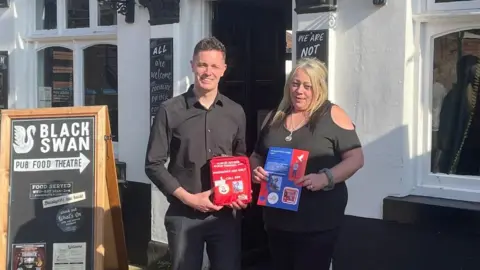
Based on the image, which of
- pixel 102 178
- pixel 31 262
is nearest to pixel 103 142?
pixel 102 178

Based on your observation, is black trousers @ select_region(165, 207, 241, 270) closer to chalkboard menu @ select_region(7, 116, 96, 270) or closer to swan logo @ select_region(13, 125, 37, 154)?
chalkboard menu @ select_region(7, 116, 96, 270)

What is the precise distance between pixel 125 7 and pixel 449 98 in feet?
9.60

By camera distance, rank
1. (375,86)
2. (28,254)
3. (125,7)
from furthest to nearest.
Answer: (125,7) → (28,254) → (375,86)

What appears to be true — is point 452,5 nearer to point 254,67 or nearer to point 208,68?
point 208,68

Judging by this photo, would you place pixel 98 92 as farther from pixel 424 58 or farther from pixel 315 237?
pixel 315 237

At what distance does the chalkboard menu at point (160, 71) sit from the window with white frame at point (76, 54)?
714mm

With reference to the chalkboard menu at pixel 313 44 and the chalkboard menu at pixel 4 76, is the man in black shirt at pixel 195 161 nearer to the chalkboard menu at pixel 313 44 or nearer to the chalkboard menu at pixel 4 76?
the chalkboard menu at pixel 313 44

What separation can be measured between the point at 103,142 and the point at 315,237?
2.13m

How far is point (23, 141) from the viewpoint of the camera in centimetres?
475

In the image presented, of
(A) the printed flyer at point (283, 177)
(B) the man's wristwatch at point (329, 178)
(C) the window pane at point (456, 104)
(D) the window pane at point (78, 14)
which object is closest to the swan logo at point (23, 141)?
(D) the window pane at point (78, 14)

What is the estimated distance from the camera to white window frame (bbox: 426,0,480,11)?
402 centimetres

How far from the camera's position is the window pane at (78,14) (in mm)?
6333

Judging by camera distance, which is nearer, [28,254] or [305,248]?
[305,248]

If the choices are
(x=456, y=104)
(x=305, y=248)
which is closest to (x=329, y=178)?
(x=305, y=248)
